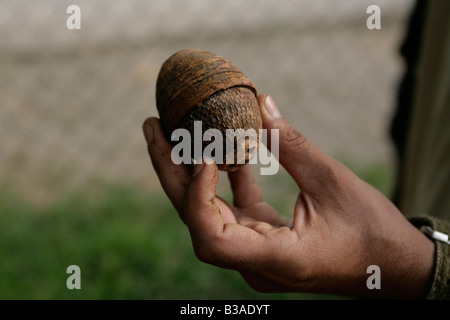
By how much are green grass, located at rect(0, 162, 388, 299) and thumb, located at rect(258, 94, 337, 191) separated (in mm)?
1340

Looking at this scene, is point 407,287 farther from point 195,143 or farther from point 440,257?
point 195,143

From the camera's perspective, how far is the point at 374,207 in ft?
5.35

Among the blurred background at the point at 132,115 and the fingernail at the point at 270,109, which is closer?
the fingernail at the point at 270,109

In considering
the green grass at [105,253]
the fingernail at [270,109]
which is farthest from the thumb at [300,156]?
the green grass at [105,253]

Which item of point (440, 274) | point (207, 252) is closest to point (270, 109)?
point (207, 252)

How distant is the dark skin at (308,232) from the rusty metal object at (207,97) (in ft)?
0.29

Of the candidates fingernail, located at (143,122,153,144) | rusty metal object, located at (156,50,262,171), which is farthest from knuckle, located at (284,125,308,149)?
fingernail, located at (143,122,153,144)

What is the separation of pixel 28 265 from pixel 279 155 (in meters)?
2.00

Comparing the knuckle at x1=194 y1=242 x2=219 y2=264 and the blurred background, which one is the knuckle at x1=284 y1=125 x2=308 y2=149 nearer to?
the knuckle at x1=194 y1=242 x2=219 y2=264

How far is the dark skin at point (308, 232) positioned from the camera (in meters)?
1.46

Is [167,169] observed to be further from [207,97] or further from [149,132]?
[207,97]

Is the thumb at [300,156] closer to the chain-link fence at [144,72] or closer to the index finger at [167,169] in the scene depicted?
the index finger at [167,169]

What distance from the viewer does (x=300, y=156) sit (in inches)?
64.6

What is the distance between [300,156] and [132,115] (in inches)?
116
